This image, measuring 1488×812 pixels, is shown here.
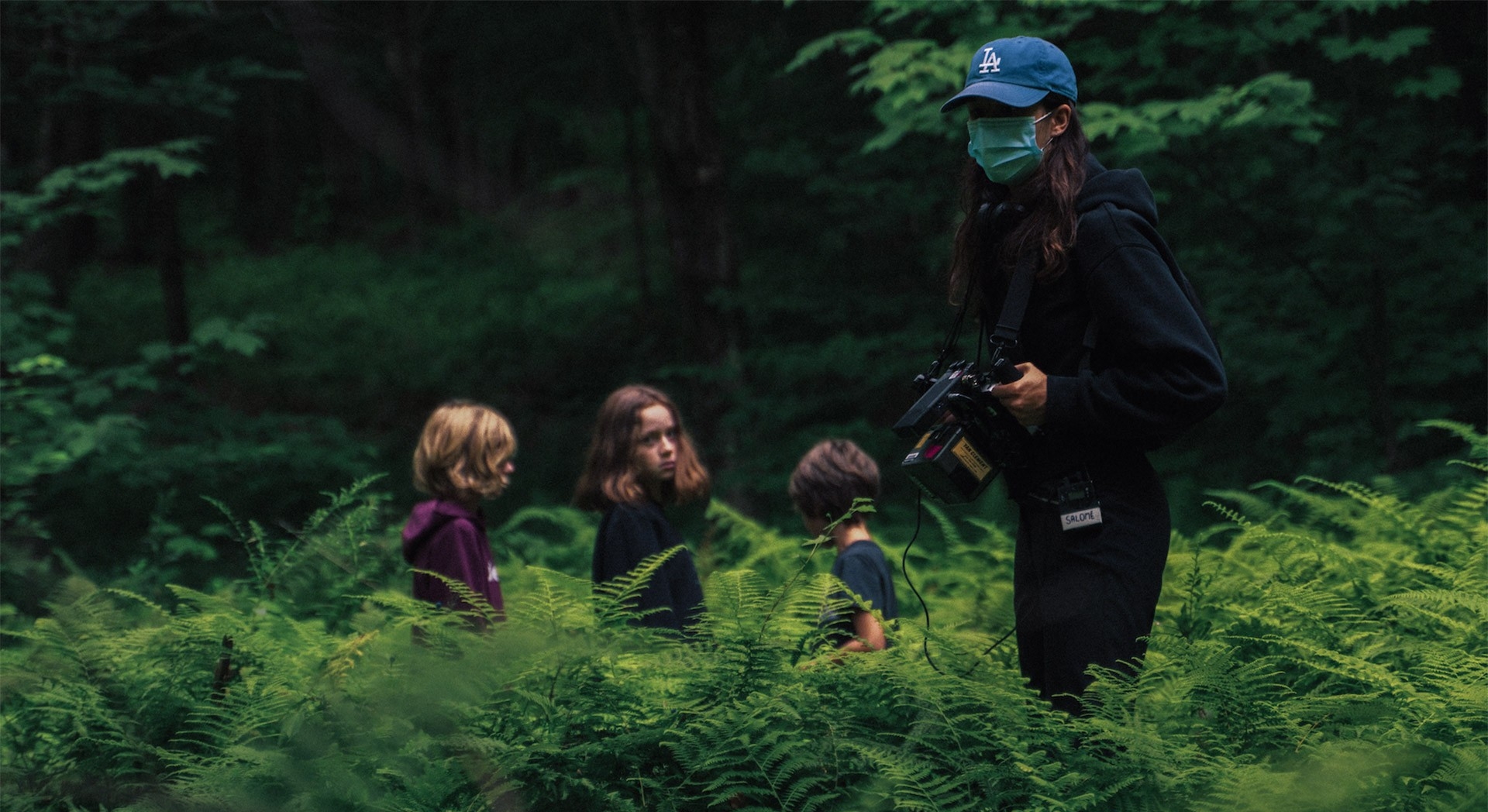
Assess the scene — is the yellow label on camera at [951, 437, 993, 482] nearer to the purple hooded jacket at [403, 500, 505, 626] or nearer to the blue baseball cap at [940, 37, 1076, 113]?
the blue baseball cap at [940, 37, 1076, 113]

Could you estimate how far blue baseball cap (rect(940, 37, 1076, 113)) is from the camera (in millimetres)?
2895

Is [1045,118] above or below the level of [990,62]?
below

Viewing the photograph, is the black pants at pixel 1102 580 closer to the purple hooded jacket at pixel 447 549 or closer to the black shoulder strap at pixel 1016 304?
the black shoulder strap at pixel 1016 304

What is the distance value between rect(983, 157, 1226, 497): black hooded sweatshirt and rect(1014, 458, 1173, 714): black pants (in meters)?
0.09

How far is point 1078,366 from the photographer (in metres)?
2.93

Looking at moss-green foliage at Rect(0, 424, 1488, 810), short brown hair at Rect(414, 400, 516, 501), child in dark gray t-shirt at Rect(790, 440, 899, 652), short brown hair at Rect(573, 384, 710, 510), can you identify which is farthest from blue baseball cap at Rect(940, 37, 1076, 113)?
short brown hair at Rect(414, 400, 516, 501)

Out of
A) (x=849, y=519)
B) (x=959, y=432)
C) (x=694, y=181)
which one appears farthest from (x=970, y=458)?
(x=694, y=181)

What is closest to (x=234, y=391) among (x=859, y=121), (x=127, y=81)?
(x=127, y=81)

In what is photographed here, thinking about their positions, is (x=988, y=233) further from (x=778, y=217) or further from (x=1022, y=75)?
(x=778, y=217)

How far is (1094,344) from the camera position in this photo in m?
2.87

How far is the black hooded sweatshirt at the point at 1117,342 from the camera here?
269cm

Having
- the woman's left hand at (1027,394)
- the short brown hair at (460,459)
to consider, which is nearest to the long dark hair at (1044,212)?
the woman's left hand at (1027,394)

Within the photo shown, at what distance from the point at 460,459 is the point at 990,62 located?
2.45m

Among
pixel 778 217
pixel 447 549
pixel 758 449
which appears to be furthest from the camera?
pixel 778 217
